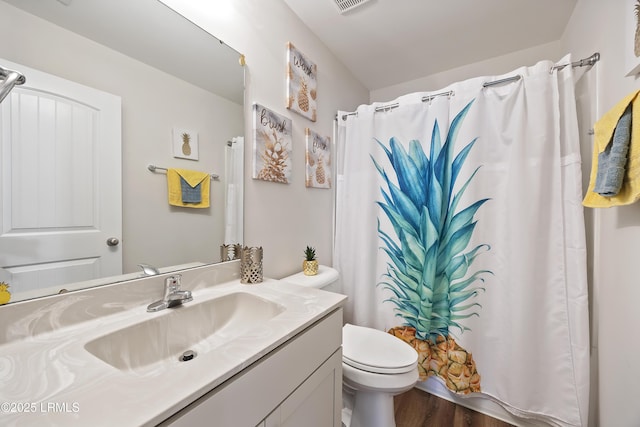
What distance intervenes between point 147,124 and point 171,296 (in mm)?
610

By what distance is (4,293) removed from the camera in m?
0.62

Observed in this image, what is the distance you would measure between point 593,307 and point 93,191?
7.04 ft

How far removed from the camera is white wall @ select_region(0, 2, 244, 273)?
66 cm

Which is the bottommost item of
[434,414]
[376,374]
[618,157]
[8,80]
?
[434,414]

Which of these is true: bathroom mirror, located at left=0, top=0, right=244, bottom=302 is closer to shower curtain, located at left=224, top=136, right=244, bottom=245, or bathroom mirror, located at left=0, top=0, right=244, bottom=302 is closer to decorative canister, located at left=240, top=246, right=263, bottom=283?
shower curtain, located at left=224, top=136, right=244, bottom=245

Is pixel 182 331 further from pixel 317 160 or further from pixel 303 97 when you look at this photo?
pixel 303 97

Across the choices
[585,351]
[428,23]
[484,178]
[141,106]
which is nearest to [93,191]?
[141,106]

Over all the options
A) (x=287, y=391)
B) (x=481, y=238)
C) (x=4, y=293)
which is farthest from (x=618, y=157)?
(x=4, y=293)

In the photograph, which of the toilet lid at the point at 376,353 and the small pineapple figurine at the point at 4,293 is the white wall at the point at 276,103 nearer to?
the toilet lid at the point at 376,353

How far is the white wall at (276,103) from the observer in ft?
3.79

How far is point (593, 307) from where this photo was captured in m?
1.20

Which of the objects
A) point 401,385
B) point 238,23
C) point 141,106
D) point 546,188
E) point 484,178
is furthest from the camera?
point 484,178

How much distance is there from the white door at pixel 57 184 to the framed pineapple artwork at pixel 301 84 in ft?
2.91

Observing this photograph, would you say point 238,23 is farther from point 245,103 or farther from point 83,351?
point 83,351
